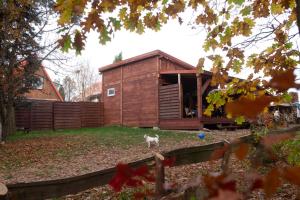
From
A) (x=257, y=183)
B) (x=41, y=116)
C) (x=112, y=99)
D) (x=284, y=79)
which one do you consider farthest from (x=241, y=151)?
(x=112, y=99)

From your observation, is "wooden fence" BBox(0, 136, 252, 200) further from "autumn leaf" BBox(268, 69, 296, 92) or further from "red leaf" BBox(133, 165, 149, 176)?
"autumn leaf" BBox(268, 69, 296, 92)

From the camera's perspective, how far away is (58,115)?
75.6ft

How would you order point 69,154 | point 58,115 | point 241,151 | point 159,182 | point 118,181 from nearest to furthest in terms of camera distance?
point 241,151, point 118,181, point 159,182, point 69,154, point 58,115

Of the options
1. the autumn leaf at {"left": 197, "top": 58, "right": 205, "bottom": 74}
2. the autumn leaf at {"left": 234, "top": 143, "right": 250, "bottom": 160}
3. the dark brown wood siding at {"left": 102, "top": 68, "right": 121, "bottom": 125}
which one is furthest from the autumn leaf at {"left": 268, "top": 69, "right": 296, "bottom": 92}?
the dark brown wood siding at {"left": 102, "top": 68, "right": 121, "bottom": 125}

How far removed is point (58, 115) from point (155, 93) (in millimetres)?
7121

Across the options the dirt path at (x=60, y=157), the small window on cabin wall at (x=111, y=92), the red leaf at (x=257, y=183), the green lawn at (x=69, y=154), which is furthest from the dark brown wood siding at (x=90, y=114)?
the red leaf at (x=257, y=183)

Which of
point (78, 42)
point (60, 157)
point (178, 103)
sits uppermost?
point (78, 42)

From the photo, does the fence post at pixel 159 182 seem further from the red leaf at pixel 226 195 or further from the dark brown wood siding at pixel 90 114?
the dark brown wood siding at pixel 90 114

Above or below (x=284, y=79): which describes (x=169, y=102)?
above

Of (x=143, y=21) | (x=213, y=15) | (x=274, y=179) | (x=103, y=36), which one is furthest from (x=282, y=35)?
(x=274, y=179)

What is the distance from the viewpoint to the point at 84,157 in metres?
11.1

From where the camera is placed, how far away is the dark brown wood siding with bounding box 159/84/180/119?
19.9 meters

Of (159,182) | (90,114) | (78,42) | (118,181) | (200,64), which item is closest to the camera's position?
(118,181)

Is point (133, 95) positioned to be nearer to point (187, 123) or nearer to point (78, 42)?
point (187, 123)
